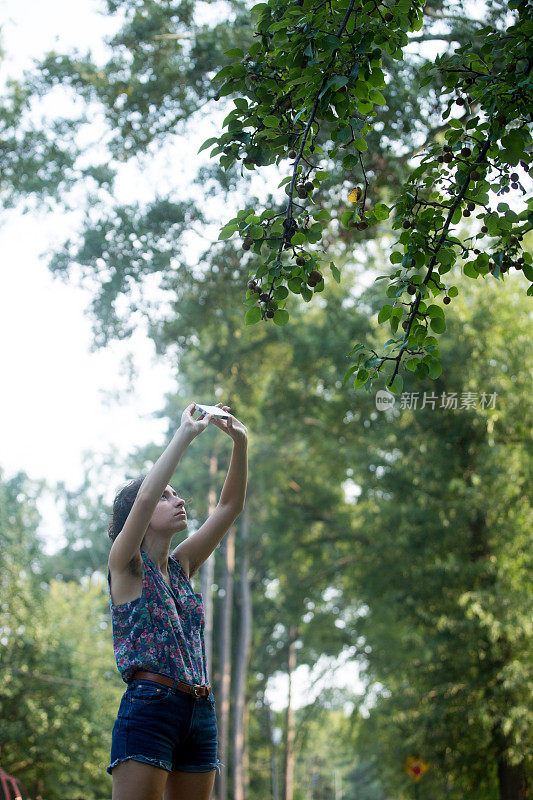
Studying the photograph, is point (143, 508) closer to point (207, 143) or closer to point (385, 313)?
point (385, 313)

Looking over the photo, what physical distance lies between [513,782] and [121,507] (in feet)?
33.3

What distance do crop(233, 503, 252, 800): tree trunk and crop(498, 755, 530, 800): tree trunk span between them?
1054 cm

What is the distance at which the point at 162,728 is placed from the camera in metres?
2.20

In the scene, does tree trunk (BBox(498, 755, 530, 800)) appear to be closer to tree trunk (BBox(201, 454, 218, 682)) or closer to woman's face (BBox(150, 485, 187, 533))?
tree trunk (BBox(201, 454, 218, 682))

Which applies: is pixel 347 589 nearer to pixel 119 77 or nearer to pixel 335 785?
pixel 119 77

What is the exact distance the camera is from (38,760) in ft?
52.5

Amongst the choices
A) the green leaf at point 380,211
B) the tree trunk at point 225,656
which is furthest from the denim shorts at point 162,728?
the tree trunk at point 225,656

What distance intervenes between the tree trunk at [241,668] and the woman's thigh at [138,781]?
761 inches

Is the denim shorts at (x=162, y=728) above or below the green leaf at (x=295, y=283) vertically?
below

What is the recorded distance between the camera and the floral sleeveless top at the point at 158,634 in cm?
225

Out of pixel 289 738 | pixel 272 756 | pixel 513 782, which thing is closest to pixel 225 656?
pixel 289 738

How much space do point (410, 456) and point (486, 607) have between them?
111 inches

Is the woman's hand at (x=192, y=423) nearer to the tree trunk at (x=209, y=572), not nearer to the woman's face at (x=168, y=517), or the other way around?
the woman's face at (x=168, y=517)

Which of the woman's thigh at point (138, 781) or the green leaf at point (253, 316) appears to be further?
the green leaf at point (253, 316)
